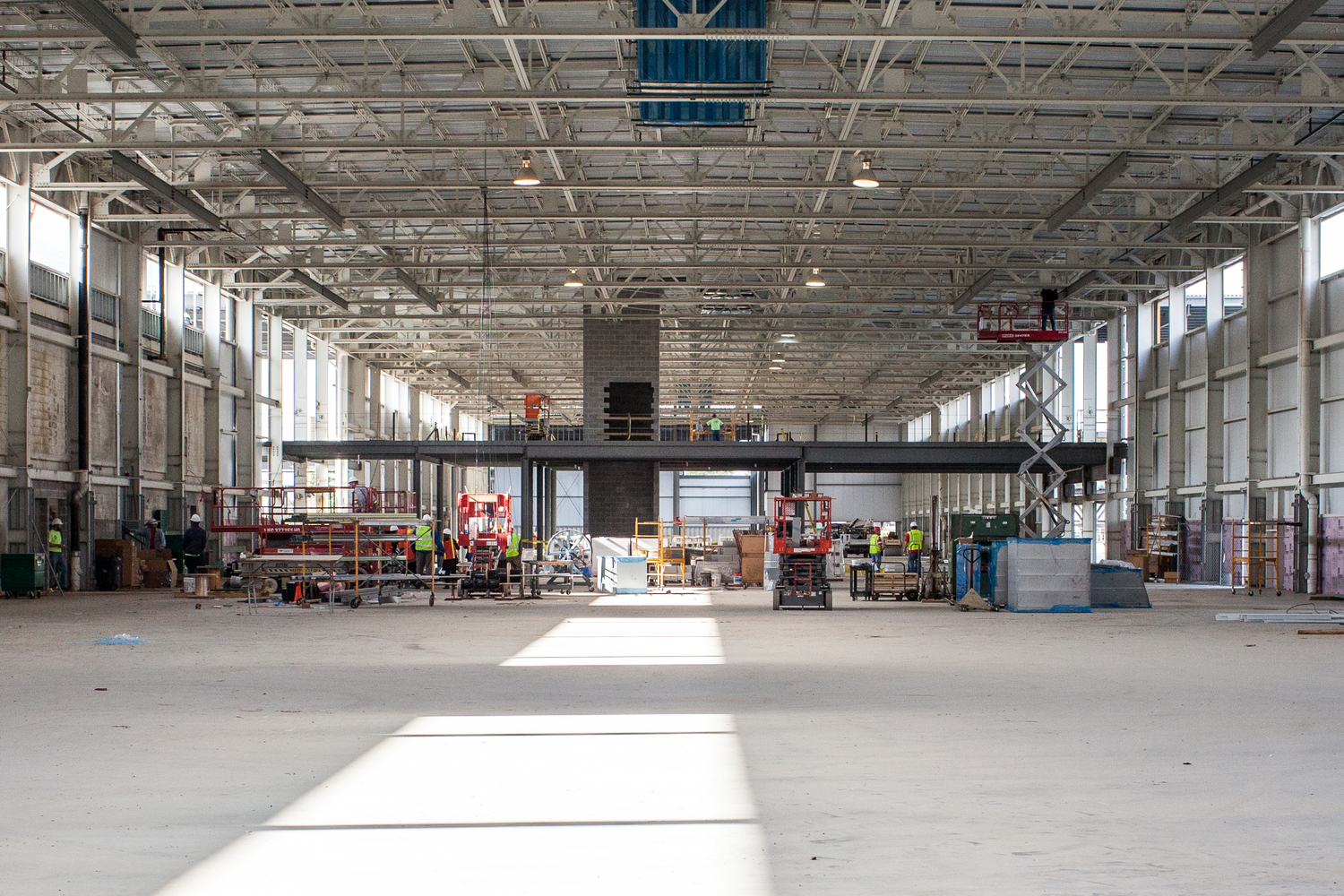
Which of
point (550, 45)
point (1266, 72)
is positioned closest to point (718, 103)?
point (550, 45)

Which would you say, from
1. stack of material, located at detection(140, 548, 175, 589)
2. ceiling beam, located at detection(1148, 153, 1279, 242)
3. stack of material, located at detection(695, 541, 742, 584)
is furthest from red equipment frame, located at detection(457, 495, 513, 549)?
ceiling beam, located at detection(1148, 153, 1279, 242)

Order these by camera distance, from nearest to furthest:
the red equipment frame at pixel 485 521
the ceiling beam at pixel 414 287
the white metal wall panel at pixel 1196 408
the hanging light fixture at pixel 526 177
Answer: the hanging light fixture at pixel 526 177 < the red equipment frame at pixel 485 521 < the ceiling beam at pixel 414 287 < the white metal wall panel at pixel 1196 408

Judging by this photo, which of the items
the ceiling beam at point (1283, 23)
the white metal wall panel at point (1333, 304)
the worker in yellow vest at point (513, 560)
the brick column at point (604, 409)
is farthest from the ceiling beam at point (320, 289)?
the white metal wall panel at point (1333, 304)

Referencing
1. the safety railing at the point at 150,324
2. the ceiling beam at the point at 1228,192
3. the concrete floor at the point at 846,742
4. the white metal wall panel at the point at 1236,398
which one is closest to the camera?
the concrete floor at the point at 846,742

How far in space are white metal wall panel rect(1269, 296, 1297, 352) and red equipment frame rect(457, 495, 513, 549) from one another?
23278mm

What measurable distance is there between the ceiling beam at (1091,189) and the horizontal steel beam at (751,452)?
12.7 meters

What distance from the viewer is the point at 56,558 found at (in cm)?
3438

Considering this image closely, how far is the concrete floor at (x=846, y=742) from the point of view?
6.41 meters

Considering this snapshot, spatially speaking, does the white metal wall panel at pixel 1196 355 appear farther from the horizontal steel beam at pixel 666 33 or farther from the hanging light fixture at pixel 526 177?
the hanging light fixture at pixel 526 177

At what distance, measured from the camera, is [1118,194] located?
123 feet

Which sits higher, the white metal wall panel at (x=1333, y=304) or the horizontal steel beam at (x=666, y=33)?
the horizontal steel beam at (x=666, y=33)

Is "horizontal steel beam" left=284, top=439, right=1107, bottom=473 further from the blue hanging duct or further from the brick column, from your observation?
the blue hanging duct

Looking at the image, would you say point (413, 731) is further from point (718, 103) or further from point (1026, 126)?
point (1026, 126)

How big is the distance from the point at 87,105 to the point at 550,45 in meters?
12.4
